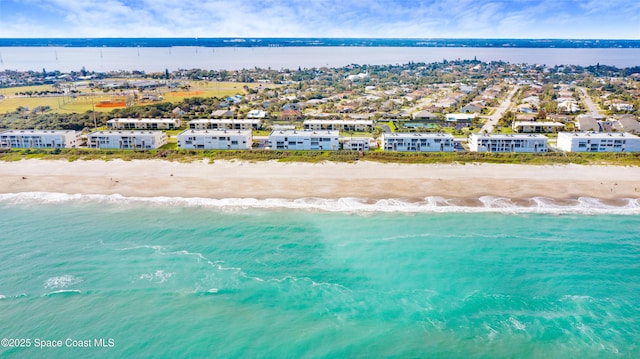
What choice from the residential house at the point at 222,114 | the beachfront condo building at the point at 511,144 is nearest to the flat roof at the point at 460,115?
the beachfront condo building at the point at 511,144

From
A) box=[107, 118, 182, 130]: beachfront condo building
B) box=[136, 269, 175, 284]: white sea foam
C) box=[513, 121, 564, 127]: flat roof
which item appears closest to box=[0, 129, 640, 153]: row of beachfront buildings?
box=[513, 121, 564, 127]: flat roof

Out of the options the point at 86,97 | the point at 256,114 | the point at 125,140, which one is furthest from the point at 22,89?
the point at 125,140

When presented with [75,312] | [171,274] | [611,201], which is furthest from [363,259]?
[611,201]

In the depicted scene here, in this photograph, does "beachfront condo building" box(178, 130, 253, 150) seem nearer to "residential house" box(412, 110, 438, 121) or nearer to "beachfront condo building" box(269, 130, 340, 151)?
"beachfront condo building" box(269, 130, 340, 151)

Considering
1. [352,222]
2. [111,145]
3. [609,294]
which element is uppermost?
[111,145]

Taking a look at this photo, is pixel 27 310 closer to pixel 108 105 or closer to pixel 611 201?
pixel 611 201
